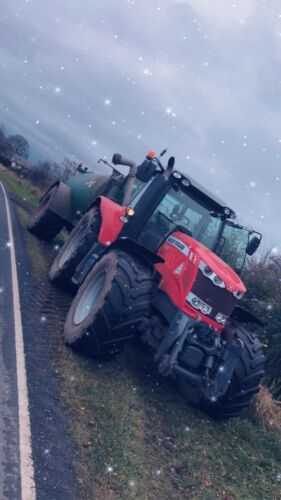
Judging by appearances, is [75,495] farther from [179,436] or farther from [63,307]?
[63,307]

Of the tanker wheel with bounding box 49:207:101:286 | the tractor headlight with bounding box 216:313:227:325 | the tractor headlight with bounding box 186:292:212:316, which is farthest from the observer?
the tanker wheel with bounding box 49:207:101:286

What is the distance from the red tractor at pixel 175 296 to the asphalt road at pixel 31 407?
2.19 ft

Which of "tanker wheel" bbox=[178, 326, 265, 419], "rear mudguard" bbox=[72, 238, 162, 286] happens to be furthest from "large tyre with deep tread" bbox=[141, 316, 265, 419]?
"rear mudguard" bbox=[72, 238, 162, 286]

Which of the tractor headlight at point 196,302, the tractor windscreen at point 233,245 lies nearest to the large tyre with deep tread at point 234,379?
the tractor headlight at point 196,302

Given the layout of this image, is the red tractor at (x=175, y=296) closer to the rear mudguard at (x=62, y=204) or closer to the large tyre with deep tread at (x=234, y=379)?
the large tyre with deep tread at (x=234, y=379)

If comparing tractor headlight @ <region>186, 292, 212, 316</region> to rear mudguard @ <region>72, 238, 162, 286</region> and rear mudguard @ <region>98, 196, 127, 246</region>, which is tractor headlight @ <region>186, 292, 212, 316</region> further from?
rear mudguard @ <region>98, 196, 127, 246</region>

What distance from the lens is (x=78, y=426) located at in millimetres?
5438

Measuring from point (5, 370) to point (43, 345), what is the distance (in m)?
1.23

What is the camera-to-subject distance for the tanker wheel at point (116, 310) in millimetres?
6664

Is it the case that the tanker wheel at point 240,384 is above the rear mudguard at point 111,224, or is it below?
below

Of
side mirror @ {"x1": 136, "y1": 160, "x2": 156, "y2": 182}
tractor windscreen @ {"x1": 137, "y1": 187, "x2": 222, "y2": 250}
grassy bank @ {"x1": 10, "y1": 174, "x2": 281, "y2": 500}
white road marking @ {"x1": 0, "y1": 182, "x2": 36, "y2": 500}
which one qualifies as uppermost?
side mirror @ {"x1": 136, "y1": 160, "x2": 156, "y2": 182}

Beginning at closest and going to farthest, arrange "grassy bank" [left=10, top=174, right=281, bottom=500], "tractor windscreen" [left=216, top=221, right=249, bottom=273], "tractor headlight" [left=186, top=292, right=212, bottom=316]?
"grassy bank" [left=10, top=174, right=281, bottom=500], "tractor headlight" [left=186, top=292, right=212, bottom=316], "tractor windscreen" [left=216, top=221, right=249, bottom=273]

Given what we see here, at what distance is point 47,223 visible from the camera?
1450 cm

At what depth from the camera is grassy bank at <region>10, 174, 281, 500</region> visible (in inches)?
198
